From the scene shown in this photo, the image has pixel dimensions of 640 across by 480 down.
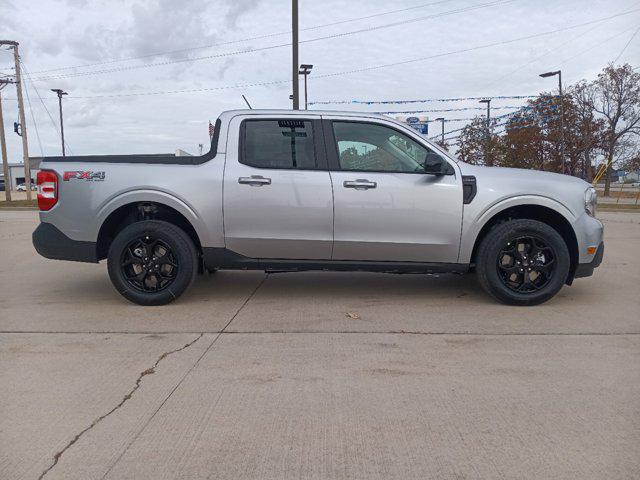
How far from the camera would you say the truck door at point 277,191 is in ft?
17.0

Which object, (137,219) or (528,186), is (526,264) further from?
(137,219)

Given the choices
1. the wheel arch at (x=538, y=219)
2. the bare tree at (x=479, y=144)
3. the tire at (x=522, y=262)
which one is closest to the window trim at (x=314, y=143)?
the wheel arch at (x=538, y=219)

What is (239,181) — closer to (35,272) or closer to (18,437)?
(18,437)

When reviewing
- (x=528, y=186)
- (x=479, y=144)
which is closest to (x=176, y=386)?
(x=528, y=186)

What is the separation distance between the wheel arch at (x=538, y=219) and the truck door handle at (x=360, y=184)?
1.11 meters

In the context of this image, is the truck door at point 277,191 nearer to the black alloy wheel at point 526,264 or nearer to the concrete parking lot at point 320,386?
the concrete parking lot at point 320,386

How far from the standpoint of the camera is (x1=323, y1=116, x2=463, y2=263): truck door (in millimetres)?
5152

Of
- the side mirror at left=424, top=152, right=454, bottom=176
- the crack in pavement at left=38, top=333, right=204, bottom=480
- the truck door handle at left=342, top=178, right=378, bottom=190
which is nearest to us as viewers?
the crack in pavement at left=38, top=333, right=204, bottom=480

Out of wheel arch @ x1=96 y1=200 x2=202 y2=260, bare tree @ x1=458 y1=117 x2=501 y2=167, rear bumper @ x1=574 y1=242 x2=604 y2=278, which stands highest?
bare tree @ x1=458 y1=117 x2=501 y2=167

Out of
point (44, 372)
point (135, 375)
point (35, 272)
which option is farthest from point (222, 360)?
point (35, 272)

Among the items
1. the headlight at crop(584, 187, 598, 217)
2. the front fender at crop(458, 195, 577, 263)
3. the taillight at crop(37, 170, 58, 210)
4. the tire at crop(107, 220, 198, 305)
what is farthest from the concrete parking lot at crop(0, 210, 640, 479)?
the taillight at crop(37, 170, 58, 210)

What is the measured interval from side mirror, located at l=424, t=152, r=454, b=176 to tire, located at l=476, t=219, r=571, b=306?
0.75m

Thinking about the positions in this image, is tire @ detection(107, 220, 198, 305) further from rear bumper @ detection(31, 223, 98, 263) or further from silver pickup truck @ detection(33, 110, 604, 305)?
rear bumper @ detection(31, 223, 98, 263)

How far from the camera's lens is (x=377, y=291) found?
605cm
